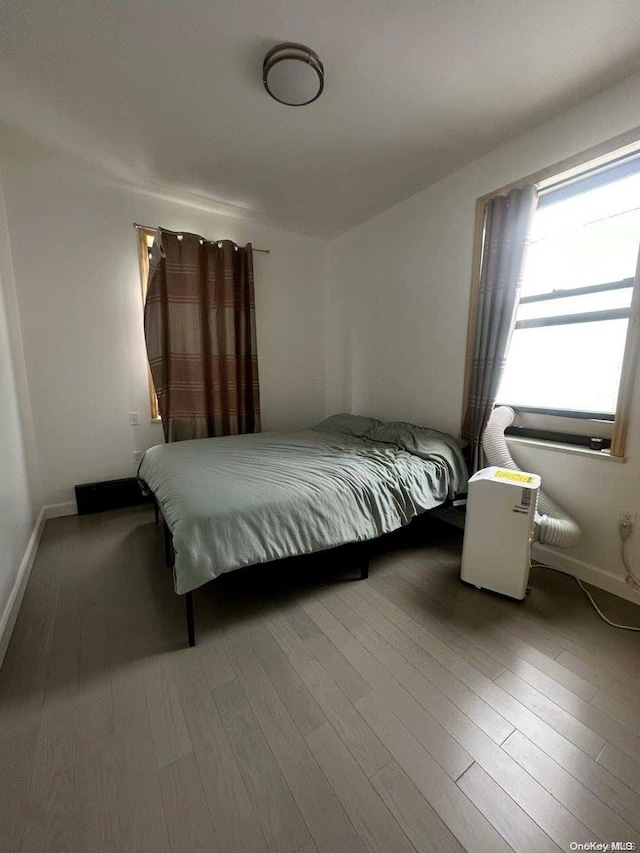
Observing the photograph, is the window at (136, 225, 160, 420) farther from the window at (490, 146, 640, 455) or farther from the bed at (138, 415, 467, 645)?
the window at (490, 146, 640, 455)

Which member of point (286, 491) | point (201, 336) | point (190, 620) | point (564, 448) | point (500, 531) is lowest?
point (190, 620)

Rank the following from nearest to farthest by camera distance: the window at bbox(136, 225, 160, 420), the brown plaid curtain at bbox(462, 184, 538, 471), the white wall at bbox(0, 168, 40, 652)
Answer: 1. the white wall at bbox(0, 168, 40, 652)
2. the brown plaid curtain at bbox(462, 184, 538, 471)
3. the window at bbox(136, 225, 160, 420)

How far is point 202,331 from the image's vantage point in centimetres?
306

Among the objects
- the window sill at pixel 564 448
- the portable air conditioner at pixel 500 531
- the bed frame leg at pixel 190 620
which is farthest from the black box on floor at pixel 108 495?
the window sill at pixel 564 448

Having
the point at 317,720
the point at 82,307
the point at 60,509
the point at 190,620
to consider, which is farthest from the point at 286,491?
the point at 82,307

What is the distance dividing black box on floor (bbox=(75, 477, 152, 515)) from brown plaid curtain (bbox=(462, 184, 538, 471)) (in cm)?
275

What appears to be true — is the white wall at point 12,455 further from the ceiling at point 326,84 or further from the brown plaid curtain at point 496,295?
the brown plaid curtain at point 496,295

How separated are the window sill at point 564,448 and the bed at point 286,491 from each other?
1.22 ft

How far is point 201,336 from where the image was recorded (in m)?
3.04

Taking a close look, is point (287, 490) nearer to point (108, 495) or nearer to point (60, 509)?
point (108, 495)

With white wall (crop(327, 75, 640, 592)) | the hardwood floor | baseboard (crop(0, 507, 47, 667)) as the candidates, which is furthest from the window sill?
baseboard (crop(0, 507, 47, 667))

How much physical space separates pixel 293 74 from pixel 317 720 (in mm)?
2674

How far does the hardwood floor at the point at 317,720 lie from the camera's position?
2.94 ft

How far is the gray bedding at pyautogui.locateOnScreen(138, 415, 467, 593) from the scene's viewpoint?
1.45m
